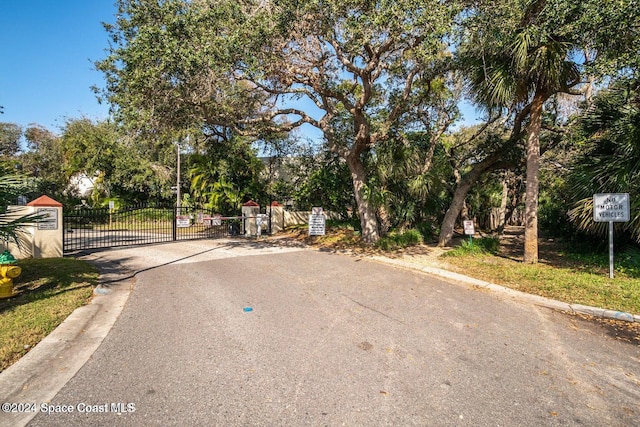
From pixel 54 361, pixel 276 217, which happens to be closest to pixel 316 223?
pixel 276 217

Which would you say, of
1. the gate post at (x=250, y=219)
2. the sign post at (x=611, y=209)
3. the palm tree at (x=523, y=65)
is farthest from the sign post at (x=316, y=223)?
the sign post at (x=611, y=209)

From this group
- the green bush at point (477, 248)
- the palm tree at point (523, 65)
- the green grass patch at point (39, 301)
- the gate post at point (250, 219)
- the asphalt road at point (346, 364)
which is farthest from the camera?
the gate post at point (250, 219)

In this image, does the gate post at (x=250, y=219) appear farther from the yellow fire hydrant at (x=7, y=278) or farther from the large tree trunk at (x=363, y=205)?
the yellow fire hydrant at (x=7, y=278)

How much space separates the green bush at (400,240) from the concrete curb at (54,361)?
8.25 m

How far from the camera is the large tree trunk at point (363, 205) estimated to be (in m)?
12.2

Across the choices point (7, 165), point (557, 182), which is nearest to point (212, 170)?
point (7, 165)

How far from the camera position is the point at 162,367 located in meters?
3.54

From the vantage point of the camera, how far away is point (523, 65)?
26.1ft

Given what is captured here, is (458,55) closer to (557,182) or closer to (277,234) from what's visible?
(557,182)

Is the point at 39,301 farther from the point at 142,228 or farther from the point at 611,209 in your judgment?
the point at 142,228

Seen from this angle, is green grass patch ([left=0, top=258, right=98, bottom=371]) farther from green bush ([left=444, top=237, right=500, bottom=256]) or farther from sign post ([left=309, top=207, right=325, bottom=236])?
green bush ([left=444, top=237, right=500, bottom=256])

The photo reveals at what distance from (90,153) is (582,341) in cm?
2899

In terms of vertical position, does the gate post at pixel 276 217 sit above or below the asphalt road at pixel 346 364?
above

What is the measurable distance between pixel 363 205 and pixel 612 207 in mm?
6871
